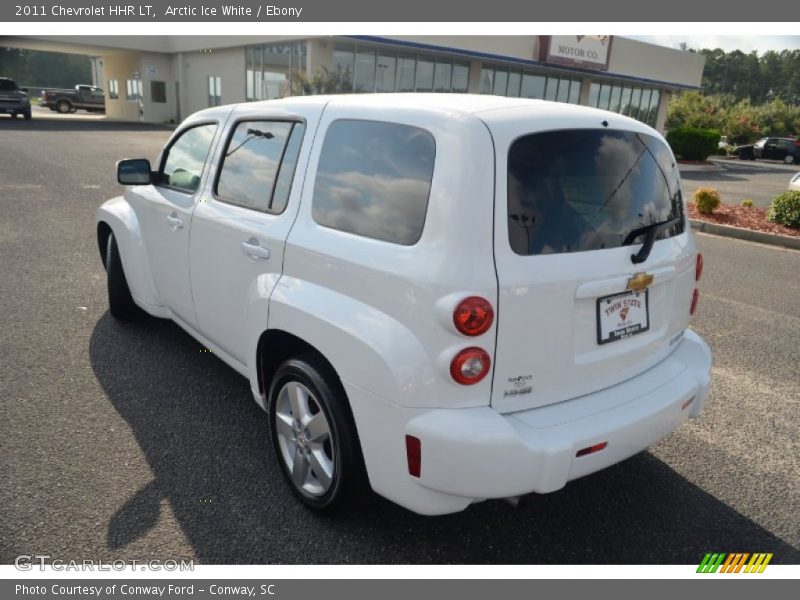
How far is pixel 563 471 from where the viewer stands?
2250mm

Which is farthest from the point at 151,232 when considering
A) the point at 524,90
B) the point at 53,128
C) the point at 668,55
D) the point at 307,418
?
the point at 668,55

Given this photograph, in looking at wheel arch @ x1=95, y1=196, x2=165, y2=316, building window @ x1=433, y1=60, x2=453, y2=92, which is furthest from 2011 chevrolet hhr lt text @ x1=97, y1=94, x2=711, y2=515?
building window @ x1=433, y1=60, x2=453, y2=92

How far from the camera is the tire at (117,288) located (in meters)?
4.82

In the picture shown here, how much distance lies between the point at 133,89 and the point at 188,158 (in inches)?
1524

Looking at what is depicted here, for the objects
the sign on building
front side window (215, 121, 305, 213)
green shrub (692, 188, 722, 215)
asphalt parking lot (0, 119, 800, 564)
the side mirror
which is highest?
the sign on building

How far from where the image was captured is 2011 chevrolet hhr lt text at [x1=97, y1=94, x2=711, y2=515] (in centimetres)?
220

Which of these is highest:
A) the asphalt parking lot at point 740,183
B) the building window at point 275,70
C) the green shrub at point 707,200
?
the building window at point 275,70

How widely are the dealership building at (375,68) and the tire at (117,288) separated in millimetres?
20902

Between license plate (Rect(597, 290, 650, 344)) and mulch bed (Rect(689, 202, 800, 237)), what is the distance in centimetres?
954

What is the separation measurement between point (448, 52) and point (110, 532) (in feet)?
87.3

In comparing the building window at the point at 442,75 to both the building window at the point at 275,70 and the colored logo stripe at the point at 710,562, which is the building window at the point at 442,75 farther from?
the colored logo stripe at the point at 710,562

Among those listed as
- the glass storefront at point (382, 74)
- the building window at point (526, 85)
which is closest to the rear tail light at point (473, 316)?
the glass storefront at point (382, 74)

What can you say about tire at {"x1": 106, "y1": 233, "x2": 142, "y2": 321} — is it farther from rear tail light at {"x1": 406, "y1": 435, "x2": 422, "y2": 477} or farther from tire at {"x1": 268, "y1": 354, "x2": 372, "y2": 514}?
rear tail light at {"x1": 406, "y1": 435, "x2": 422, "y2": 477}

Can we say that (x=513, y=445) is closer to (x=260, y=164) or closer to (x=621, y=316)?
(x=621, y=316)
